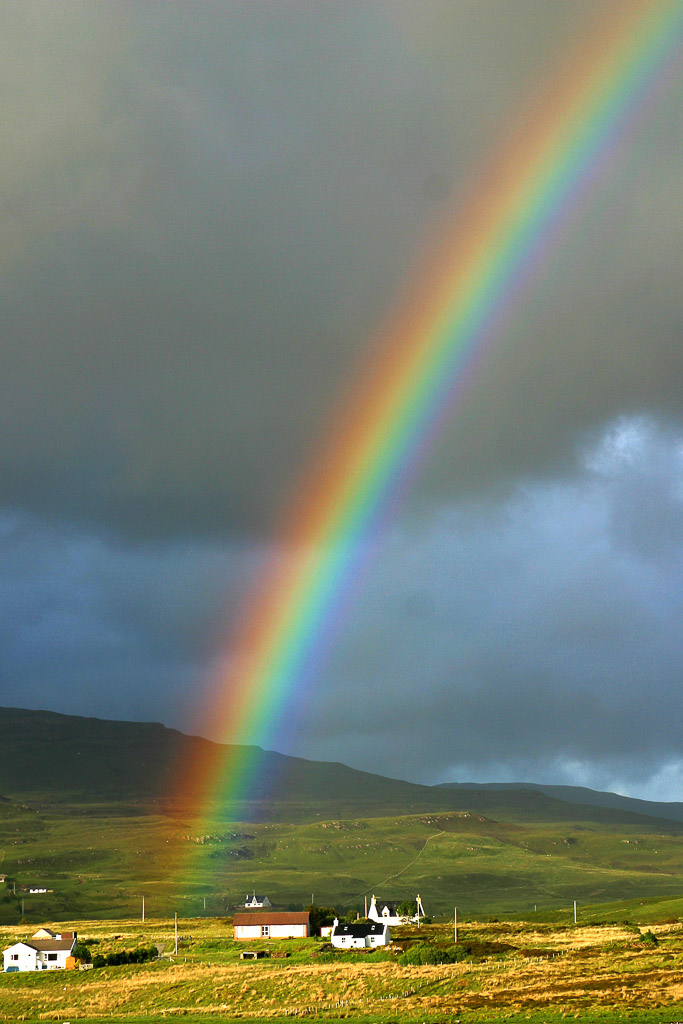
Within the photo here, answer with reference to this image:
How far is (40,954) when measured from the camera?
11769 cm

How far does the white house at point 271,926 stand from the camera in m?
125

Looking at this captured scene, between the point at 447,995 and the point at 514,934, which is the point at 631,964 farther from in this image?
the point at 514,934

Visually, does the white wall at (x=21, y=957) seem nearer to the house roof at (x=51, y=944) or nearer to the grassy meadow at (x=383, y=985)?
the house roof at (x=51, y=944)

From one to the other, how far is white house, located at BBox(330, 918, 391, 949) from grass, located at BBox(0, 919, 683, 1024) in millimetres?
2506

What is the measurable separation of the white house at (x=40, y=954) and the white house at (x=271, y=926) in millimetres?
18671

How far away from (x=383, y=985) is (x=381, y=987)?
0.66 meters

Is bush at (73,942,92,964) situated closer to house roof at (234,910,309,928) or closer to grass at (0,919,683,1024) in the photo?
grass at (0,919,683,1024)

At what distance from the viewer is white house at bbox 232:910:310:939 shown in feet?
410

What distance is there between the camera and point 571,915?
167 m

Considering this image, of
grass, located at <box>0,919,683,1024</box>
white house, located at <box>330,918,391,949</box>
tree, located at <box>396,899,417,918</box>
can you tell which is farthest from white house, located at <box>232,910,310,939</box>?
tree, located at <box>396,899,417,918</box>

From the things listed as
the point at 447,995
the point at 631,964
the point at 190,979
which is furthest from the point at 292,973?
the point at 631,964

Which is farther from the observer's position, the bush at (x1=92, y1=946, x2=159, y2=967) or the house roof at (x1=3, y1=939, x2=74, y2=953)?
the house roof at (x1=3, y1=939, x2=74, y2=953)

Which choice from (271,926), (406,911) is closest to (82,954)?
(271,926)

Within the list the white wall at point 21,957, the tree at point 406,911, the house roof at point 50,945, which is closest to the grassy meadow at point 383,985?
the house roof at point 50,945
